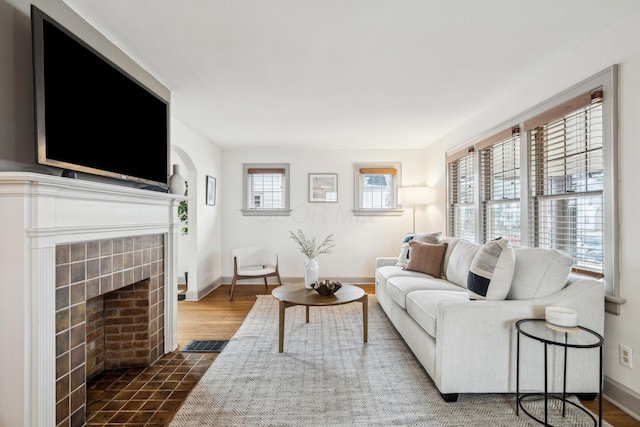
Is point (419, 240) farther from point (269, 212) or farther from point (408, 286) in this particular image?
point (269, 212)

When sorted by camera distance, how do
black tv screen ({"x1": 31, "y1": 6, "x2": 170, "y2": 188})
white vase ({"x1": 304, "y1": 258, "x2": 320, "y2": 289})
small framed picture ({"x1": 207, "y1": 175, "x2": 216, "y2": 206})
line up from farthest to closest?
small framed picture ({"x1": 207, "y1": 175, "x2": 216, "y2": 206}) → white vase ({"x1": 304, "y1": 258, "x2": 320, "y2": 289}) → black tv screen ({"x1": 31, "y1": 6, "x2": 170, "y2": 188})

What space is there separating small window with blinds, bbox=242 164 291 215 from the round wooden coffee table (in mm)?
2541

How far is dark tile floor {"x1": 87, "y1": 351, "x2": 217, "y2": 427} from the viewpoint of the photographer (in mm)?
1934

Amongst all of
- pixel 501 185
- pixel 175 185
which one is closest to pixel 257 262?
pixel 175 185

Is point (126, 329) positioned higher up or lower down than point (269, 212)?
lower down

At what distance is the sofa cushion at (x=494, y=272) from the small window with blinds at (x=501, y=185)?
929 millimetres

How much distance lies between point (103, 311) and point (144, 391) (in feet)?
2.44

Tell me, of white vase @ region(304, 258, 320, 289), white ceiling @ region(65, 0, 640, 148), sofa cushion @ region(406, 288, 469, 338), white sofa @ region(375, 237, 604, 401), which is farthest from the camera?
white vase @ region(304, 258, 320, 289)

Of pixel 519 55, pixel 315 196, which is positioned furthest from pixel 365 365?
pixel 315 196

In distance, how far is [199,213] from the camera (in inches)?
184

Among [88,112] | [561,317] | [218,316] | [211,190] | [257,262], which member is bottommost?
[218,316]

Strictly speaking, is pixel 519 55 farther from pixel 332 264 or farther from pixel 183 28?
pixel 332 264

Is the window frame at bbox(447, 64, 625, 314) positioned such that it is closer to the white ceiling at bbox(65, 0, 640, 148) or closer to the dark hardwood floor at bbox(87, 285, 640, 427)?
the white ceiling at bbox(65, 0, 640, 148)

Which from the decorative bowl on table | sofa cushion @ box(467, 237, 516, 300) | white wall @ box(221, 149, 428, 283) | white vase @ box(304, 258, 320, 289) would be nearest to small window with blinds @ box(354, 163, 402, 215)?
white wall @ box(221, 149, 428, 283)
